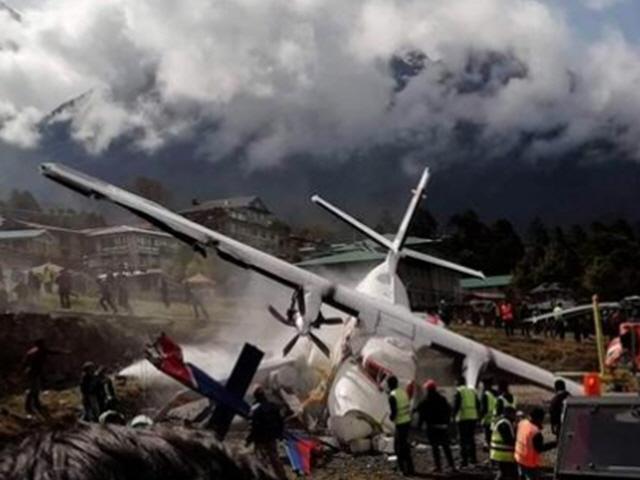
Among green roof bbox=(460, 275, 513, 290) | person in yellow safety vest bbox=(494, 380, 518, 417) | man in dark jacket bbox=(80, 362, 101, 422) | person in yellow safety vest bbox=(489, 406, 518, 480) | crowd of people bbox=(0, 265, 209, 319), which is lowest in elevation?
person in yellow safety vest bbox=(489, 406, 518, 480)

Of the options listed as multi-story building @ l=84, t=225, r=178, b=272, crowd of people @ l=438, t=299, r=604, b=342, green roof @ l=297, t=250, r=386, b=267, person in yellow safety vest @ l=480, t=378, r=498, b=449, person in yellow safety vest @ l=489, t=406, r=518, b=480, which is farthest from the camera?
green roof @ l=297, t=250, r=386, b=267

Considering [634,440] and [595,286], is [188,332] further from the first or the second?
[634,440]

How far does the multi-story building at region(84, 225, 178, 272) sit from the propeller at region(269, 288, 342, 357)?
29.8 metres

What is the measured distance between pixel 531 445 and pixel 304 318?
33.7ft

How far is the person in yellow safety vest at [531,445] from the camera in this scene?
1194cm

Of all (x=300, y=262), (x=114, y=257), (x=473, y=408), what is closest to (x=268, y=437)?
(x=473, y=408)

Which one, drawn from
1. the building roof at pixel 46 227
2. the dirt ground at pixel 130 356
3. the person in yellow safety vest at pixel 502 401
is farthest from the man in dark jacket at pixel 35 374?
the building roof at pixel 46 227

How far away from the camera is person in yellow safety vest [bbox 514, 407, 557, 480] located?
39.2 feet

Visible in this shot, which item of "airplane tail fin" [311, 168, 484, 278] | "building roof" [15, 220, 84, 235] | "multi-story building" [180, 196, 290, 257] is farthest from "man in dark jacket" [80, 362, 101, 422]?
"multi-story building" [180, 196, 290, 257]

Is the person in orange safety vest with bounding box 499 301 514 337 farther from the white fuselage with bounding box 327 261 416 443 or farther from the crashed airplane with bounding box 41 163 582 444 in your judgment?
the white fuselage with bounding box 327 261 416 443

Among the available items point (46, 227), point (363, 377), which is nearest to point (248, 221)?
point (46, 227)

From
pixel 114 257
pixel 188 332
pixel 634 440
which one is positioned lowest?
pixel 634 440

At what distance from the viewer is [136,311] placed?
42406 millimetres

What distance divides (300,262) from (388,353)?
49.9 m
